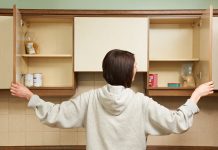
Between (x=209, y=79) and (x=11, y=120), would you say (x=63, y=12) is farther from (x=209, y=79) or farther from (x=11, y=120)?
(x=209, y=79)

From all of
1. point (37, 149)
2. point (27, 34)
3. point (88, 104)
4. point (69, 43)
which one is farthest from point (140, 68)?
point (37, 149)

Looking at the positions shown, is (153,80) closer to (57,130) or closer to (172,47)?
(172,47)

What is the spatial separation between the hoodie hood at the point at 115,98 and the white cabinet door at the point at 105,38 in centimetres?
74

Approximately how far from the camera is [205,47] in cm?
182

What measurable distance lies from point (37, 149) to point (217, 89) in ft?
4.70

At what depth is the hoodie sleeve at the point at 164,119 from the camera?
121cm

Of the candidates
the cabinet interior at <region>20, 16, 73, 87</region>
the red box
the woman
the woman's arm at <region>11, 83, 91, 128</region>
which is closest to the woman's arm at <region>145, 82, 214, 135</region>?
the woman

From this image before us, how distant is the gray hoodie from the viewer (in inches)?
47.6

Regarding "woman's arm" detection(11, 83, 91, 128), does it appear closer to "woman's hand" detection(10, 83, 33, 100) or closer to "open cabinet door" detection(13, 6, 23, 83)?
"woman's hand" detection(10, 83, 33, 100)

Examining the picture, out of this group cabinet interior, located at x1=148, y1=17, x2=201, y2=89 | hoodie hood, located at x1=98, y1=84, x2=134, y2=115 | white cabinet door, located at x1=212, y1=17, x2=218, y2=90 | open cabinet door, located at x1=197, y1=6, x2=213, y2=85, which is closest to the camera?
hoodie hood, located at x1=98, y1=84, x2=134, y2=115

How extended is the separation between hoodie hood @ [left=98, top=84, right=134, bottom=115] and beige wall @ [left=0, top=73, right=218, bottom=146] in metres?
1.00

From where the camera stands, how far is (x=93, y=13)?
202 cm

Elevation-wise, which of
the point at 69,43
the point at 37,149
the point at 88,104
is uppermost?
the point at 69,43

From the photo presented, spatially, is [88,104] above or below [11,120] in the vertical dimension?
above
